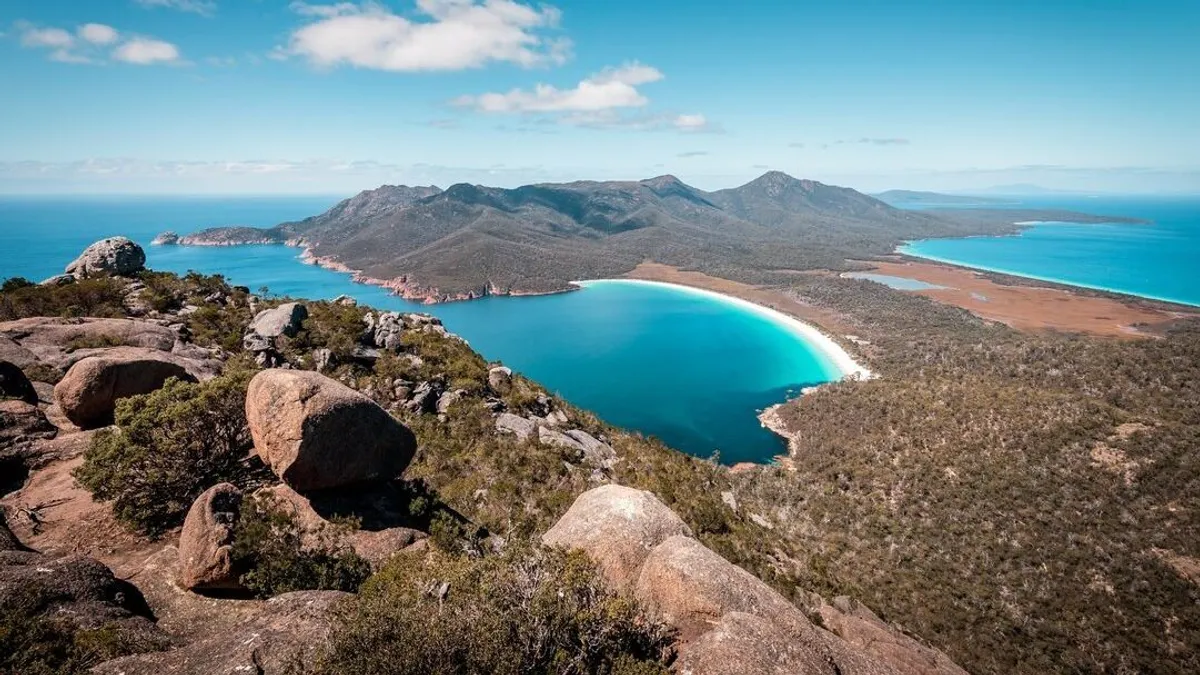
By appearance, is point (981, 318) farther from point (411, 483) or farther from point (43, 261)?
point (43, 261)

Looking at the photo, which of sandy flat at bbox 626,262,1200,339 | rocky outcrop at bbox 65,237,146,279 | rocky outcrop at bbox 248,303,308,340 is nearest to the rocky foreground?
rocky outcrop at bbox 248,303,308,340

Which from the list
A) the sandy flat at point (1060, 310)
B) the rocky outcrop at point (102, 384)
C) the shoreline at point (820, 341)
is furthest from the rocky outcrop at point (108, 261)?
the sandy flat at point (1060, 310)

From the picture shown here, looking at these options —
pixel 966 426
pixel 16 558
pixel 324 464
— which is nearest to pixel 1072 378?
pixel 966 426

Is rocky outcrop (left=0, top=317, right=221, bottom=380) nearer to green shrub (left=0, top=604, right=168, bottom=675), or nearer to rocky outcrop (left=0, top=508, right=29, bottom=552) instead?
rocky outcrop (left=0, top=508, right=29, bottom=552)

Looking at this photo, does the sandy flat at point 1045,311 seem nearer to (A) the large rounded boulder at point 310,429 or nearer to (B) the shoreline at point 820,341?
(B) the shoreline at point 820,341

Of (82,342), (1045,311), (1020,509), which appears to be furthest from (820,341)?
(82,342)

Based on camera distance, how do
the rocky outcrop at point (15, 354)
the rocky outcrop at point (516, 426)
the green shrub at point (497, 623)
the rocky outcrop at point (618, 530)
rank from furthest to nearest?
1. the rocky outcrop at point (516, 426)
2. the rocky outcrop at point (15, 354)
3. the rocky outcrop at point (618, 530)
4. the green shrub at point (497, 623)

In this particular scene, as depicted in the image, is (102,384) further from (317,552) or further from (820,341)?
(820,341)
